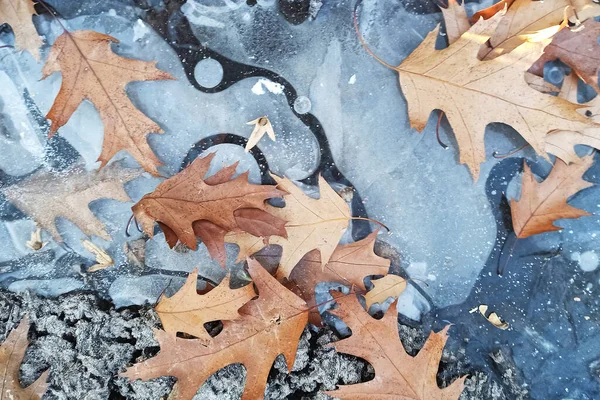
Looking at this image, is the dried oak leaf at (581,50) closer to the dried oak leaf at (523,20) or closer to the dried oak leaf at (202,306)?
the dried oak leaf at (523,20)

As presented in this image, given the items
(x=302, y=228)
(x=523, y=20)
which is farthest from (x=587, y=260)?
(x=302, y=228)

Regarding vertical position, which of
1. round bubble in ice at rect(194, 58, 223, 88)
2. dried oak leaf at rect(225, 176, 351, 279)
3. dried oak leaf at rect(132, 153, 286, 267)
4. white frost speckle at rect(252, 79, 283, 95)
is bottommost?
dried oak leaf at rect(225, 176, 351, 279)

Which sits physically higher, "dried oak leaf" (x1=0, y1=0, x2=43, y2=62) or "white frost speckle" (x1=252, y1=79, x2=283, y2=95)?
"dried oak leaf" (x1=0, y1=0, x2=43, y2=62)

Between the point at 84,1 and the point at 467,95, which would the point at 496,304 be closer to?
the point at 467,95

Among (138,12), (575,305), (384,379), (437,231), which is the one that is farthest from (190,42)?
(575,305)

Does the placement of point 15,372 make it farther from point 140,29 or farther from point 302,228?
point 140,29

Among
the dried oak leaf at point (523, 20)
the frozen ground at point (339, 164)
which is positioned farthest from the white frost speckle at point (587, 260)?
the dried oak leaf at point (523, 20)

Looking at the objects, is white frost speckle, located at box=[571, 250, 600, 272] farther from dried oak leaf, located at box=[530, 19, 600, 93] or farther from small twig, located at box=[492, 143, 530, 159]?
dried oak leaf, located at box=[530, 19, 600, 93]

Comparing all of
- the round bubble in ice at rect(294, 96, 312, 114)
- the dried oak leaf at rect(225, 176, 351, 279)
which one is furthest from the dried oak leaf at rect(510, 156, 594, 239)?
the round bubble in ice at rect(294, 96, 312, 114)
